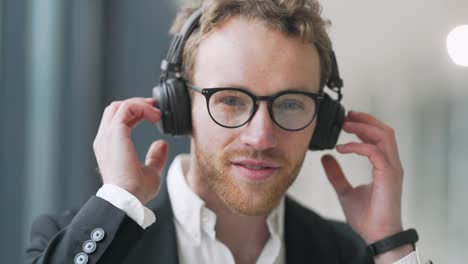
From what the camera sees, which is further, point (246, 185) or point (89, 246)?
point (246, 185)

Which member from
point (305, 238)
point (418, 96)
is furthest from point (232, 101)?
point (418, 96)

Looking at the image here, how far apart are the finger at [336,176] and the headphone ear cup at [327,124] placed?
0.64 feet

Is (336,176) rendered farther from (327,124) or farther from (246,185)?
(246,185)

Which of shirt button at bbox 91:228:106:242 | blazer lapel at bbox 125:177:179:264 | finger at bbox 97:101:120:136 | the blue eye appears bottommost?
blazer lapel at bbox 125:177:179:264

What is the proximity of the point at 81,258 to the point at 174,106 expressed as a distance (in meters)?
0.47

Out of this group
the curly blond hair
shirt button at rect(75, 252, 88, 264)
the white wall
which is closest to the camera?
shirt button at rect(75, 252, 88, 264)

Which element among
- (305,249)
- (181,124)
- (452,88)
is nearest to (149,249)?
(181,124)

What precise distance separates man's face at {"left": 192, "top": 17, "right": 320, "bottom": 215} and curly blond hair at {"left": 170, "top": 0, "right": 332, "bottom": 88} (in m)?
0.02

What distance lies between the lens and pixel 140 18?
7.09 ft

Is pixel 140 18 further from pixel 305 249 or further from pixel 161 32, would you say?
pixel 305 249

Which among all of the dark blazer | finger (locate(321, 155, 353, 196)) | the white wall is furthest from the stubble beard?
the white wall

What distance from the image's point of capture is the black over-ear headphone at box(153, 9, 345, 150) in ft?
4.90

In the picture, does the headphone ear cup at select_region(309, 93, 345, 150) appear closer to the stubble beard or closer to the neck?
the stubble beard

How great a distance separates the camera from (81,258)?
1241mm
